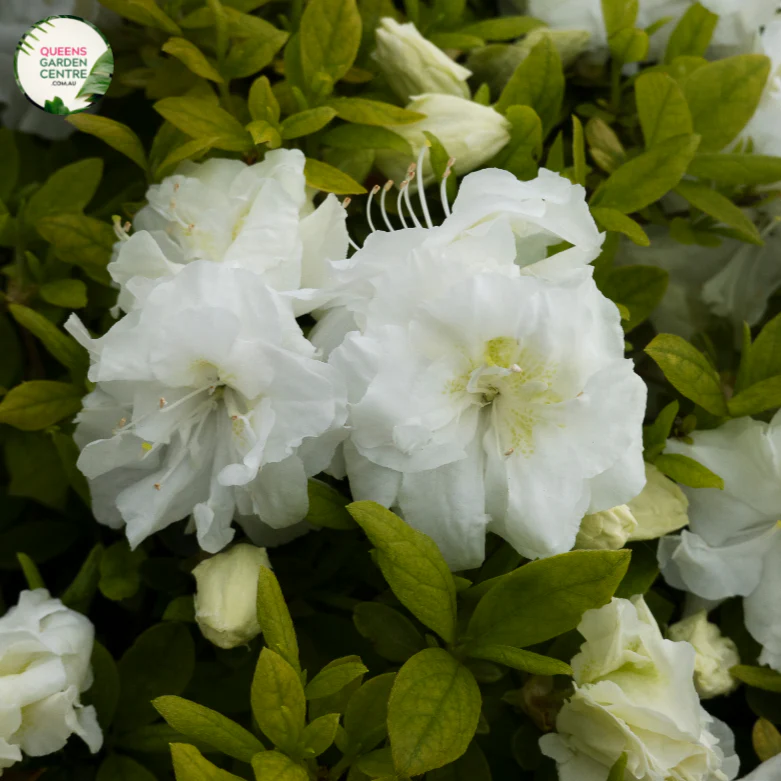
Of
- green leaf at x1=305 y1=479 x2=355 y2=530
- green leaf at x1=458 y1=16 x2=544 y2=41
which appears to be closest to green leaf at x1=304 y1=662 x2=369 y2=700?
green leaf at x1=305 y1=479 x2=355 y2=530

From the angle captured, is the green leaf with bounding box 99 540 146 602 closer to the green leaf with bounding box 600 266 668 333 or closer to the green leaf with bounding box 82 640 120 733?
the green leaf with bounding box 82 640 120 733

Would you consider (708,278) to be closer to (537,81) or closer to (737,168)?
(737,168)

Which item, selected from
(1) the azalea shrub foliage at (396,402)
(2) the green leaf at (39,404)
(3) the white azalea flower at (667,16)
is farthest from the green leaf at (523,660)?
(3) the white azalea flower at (667,16)

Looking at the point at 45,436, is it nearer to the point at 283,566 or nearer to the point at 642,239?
the point at 283,566

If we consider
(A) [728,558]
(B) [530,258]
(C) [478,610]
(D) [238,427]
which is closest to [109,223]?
(D) [238,427]

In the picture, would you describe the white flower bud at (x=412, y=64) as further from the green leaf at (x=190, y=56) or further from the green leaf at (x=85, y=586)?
the green leaf at (x=85, y=586)

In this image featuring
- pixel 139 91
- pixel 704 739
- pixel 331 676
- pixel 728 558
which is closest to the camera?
pixel 331 676

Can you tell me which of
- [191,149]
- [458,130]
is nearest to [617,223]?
[458,130]
